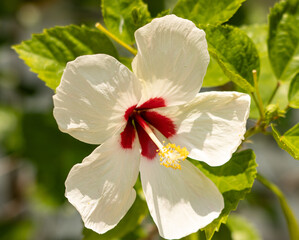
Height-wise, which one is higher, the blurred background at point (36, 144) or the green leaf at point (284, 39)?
the green leaf at point (284, 39)

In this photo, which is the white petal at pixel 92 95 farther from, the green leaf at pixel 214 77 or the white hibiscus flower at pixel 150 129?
the green leaf at pixel 214 77

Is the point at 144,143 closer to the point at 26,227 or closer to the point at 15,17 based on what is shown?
the point at 26,227

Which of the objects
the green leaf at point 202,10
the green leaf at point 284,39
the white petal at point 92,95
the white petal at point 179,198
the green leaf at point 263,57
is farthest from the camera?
the green leaf at point 263,57

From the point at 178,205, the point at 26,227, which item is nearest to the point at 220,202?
the point at 178,205

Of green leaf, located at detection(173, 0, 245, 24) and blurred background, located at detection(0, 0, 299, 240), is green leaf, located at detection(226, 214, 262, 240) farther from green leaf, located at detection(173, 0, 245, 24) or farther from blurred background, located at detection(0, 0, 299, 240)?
green leaf, located at detection(173, 0, 245, 24)

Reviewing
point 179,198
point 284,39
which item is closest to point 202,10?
point 284,39

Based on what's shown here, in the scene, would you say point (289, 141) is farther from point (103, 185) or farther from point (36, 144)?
point (36, 144)

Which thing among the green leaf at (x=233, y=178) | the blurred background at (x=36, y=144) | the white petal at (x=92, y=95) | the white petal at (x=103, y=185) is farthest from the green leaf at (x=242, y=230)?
the white petal at (x=92, y=95)
